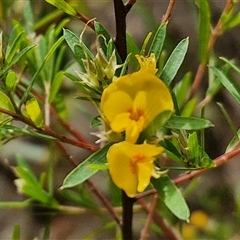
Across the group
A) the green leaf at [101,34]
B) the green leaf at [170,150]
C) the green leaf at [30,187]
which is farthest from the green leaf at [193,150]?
the green leaf at [30,187]

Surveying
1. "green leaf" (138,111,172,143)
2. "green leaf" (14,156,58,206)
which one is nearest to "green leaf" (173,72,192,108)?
"green leaf" (14,156,58,206)

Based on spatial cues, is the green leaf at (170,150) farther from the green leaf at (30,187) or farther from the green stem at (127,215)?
Result: the green leaf at (30,187)

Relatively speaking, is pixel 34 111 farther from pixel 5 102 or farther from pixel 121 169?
pixel 121 169

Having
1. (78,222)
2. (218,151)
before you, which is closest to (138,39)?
(218,151)

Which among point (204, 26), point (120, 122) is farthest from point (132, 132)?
point (204, 26)

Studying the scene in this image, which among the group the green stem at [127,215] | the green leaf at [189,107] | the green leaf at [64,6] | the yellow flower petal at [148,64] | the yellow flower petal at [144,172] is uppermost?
the green leaf at [64,6]

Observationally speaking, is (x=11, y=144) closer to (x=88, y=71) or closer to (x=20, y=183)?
(x=20, y=183)
